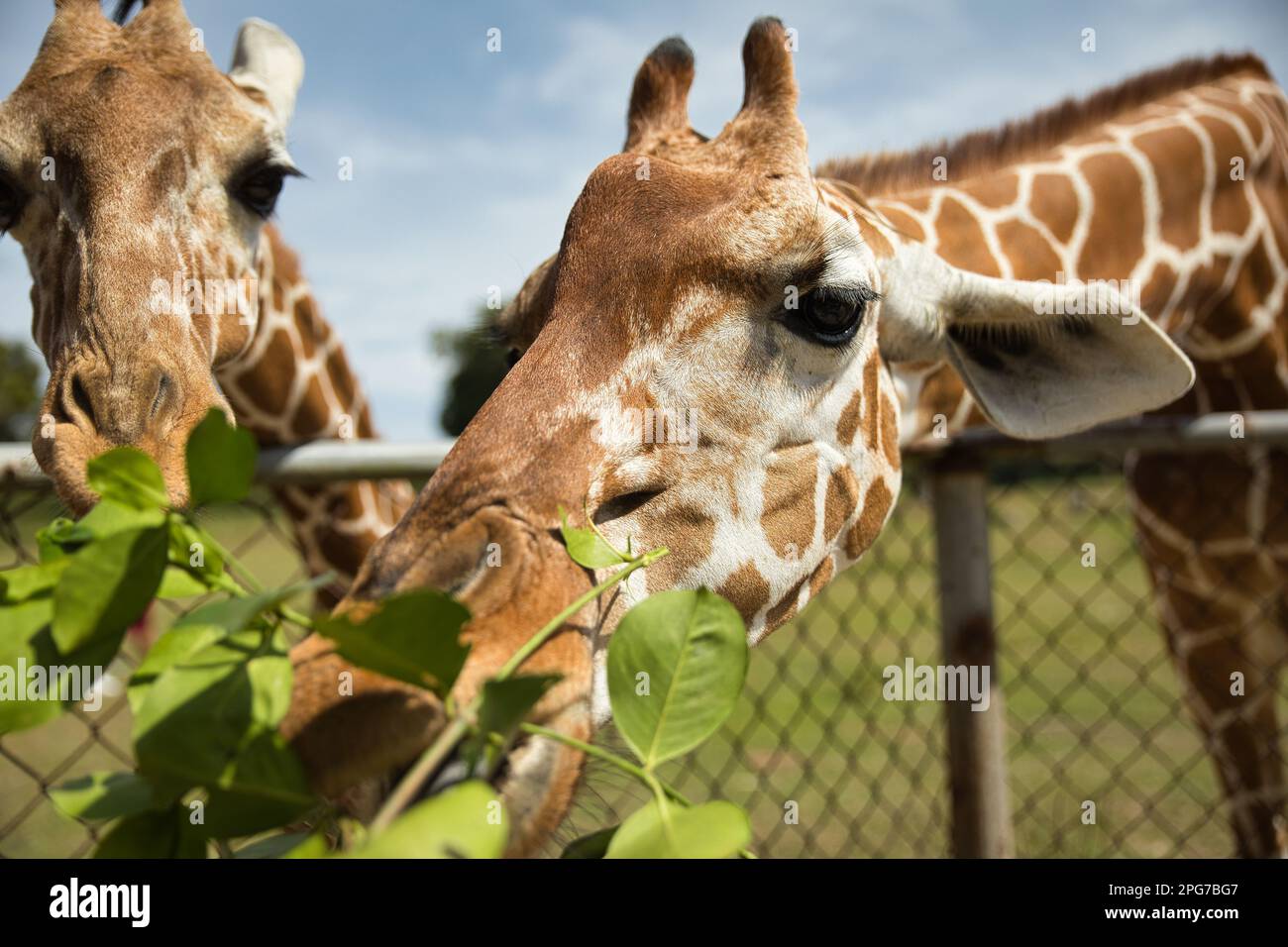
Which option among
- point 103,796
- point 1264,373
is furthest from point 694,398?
point 1264,373

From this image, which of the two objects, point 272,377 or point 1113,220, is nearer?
point 1113,220

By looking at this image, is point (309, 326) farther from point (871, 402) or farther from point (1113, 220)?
point (1113, 220)

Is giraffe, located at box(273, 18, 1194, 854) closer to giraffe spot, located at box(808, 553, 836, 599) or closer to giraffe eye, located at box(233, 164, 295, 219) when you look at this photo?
giraffe spot, located at box(808, 553, 836, 599)

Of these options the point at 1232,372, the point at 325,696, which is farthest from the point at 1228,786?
the point at 325,696

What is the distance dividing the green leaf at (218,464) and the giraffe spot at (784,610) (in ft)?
3.21

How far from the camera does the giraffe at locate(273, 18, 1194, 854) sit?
120 cm

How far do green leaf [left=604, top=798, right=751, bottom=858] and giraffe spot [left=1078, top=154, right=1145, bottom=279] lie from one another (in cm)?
234

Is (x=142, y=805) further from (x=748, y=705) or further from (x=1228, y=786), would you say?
(x=748, y=705)

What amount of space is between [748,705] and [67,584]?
6.87 meters

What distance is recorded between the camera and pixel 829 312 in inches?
67.0

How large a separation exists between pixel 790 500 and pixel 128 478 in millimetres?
1060

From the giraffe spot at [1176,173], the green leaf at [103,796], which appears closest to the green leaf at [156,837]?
the green leaf at [103,796]

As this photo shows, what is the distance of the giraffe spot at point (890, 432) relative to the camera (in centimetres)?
197

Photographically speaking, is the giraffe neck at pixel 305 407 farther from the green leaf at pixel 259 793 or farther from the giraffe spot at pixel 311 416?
the green leaf at pixel 259 793
